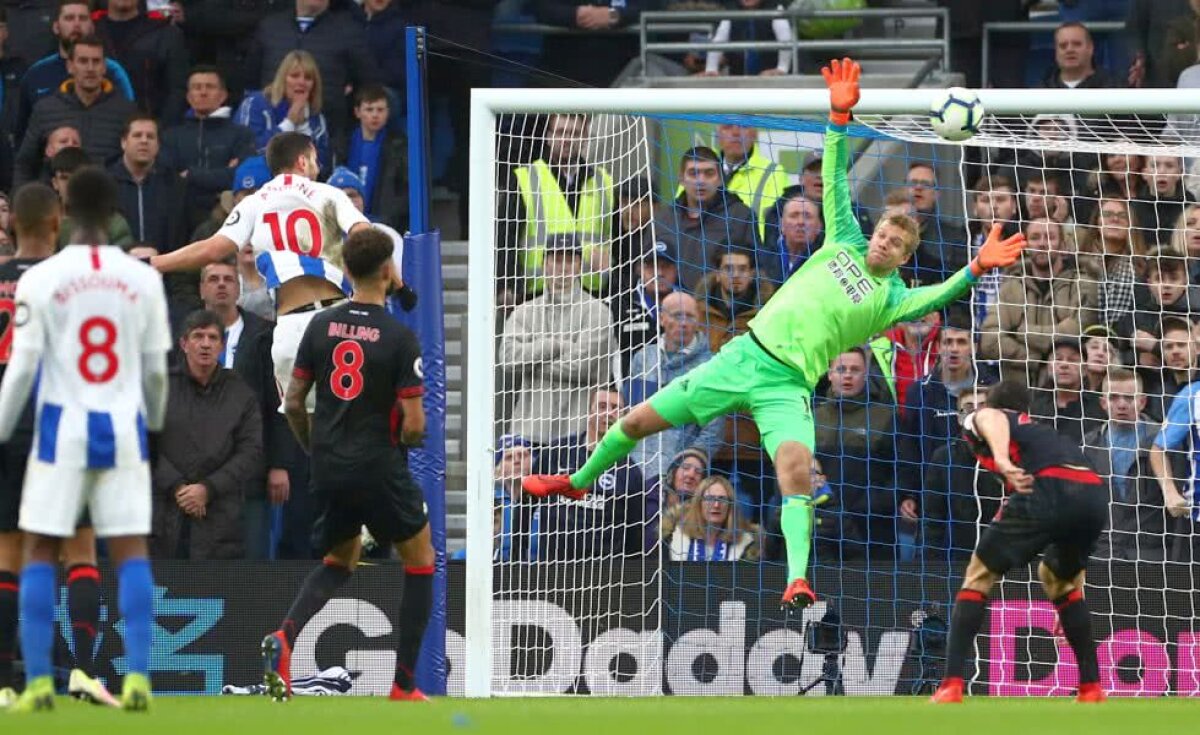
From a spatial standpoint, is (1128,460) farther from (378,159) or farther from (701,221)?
(378,159)

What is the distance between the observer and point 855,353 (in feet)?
43.1

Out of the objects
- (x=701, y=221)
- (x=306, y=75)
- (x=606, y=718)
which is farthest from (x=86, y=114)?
(x=606, y=718)

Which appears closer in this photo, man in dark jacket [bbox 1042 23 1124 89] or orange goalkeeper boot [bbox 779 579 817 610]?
orange goalkeeper boot [bbox 779 579 817 610]

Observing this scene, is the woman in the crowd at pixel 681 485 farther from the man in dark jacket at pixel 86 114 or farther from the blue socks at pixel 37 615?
the blue socks at pixel 37 615

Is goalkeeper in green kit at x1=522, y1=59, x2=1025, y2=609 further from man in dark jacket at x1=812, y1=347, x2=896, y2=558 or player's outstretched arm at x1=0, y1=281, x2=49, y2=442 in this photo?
player's outstretched arm at x1=0, y1=281, x2=49, y2=442

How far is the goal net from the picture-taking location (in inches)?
493

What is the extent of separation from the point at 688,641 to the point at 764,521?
1.06 m

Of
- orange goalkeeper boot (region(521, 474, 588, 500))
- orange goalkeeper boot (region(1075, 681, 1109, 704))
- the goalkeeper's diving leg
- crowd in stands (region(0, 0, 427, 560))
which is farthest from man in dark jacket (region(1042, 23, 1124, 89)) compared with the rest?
orange goalkeeper boot (region(521, 474, 588, 500))

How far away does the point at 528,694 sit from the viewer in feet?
39.1

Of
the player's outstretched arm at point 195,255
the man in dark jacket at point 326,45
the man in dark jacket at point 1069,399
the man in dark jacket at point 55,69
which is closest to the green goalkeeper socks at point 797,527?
the man in dark jacket at point 1069,399

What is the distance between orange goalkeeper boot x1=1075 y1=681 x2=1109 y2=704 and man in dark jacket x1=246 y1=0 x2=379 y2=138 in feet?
24.9

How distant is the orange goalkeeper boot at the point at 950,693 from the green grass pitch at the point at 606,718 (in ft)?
0.53

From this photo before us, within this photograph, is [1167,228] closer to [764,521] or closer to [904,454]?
[904,454]

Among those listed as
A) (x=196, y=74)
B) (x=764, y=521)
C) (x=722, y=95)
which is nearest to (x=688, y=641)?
(x=764, y=521)
